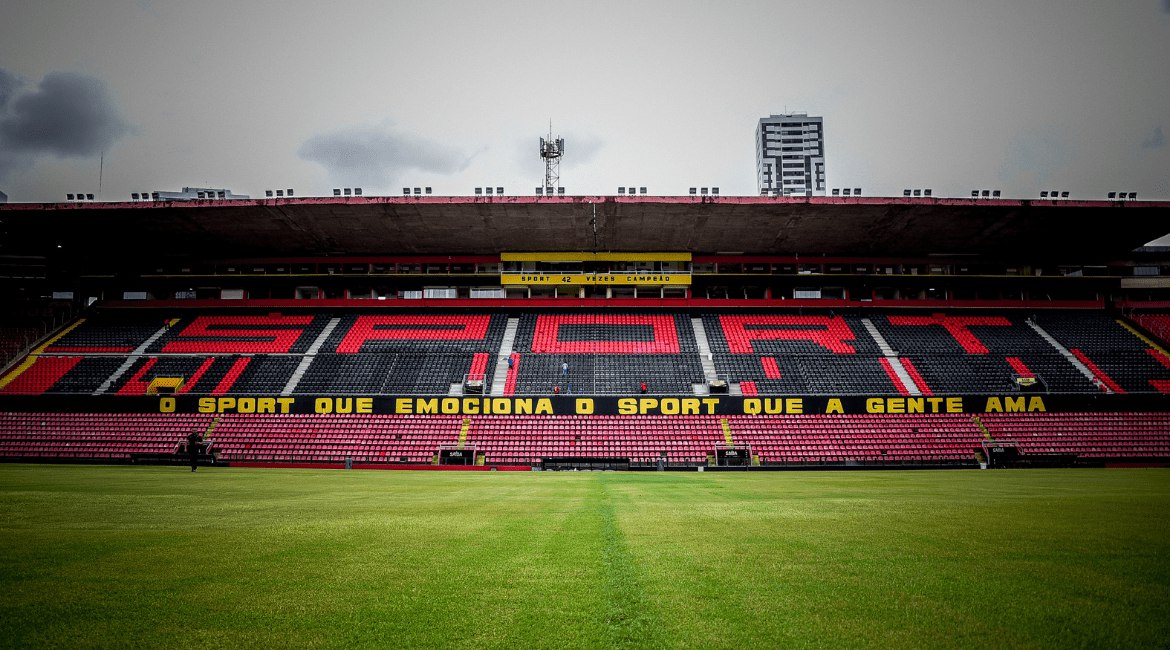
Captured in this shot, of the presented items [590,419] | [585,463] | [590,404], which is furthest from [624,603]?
[590,404]

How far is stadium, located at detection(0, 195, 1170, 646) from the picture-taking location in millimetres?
3822

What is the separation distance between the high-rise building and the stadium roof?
96.8 metres

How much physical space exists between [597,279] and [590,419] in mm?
12397

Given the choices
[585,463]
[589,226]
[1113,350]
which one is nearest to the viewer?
[585,463]

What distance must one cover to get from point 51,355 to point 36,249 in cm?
878

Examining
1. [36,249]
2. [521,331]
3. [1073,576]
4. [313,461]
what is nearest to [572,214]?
[521,331]

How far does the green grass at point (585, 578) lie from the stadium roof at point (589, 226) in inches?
1017

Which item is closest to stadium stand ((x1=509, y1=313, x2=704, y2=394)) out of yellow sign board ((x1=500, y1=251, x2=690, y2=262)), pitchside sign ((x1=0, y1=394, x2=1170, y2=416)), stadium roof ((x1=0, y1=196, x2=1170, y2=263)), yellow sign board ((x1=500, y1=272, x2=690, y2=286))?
pitchside sign ((x1=0, y1=394, x2=1170, y2=416))

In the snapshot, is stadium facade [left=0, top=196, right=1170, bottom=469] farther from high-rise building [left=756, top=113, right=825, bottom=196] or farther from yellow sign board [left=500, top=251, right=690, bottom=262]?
high-rise building [left=756, top=113, right=825, bottom=196]

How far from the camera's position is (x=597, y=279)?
123 feet

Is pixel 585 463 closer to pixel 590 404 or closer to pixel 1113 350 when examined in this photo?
pixel 590 404

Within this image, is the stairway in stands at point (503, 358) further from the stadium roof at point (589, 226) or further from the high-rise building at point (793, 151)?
the high-rise building at point (793, 151)

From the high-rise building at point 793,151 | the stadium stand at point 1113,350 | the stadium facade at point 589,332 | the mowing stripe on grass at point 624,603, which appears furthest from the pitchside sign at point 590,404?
the high-rise building at point 793,151

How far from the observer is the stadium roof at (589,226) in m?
31.4
